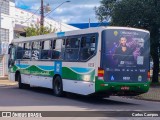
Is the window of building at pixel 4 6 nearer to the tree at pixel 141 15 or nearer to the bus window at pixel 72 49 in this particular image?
the tree at pixel 141 15

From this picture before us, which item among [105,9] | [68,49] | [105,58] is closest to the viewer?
[105,58]

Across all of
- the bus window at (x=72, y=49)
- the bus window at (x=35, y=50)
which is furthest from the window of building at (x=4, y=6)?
the bus window at (x=72, y=49)

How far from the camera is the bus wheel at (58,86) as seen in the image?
20.1 m

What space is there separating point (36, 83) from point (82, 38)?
225 inches

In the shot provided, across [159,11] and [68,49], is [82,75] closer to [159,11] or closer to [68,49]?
[68,49]

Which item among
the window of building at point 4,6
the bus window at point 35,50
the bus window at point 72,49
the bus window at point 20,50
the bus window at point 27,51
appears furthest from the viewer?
the window of building at point 4,6

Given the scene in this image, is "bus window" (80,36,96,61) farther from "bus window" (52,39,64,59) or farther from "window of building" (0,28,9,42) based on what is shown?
"window of building" (0,28,9,42)

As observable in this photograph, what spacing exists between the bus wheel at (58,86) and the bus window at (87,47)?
8.08ft

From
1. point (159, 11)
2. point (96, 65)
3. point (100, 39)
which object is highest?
point (159, 11)

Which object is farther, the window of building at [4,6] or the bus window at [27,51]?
the window of building at [4,6]

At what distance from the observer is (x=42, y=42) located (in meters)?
22.3

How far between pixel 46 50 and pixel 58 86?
2317 mm

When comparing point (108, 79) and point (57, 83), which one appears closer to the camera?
point (108, 79)

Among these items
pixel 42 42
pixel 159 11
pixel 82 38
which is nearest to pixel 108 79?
pixel 82 38
